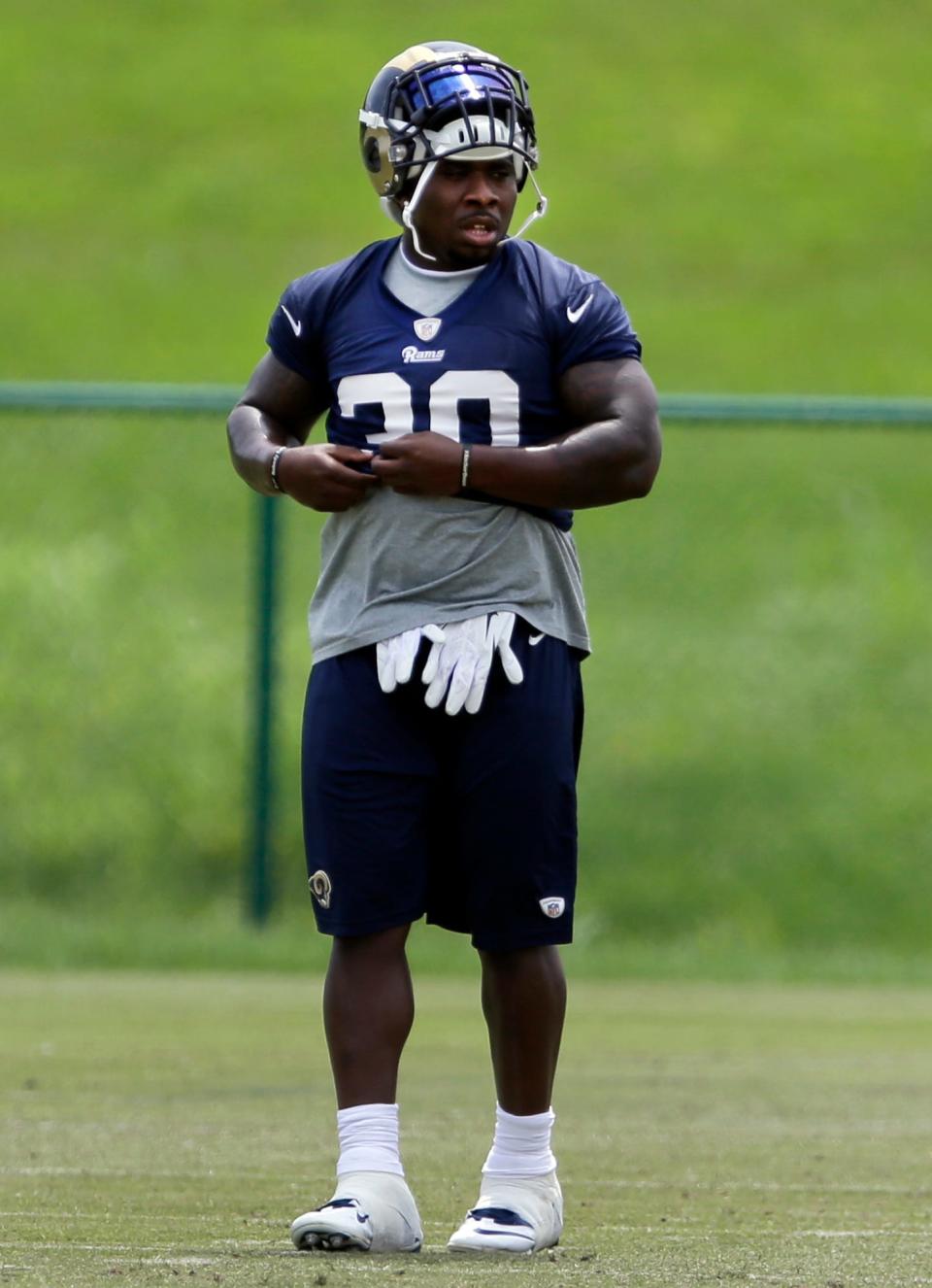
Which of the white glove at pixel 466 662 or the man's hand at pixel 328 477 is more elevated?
the man's hand at pixel 328 477

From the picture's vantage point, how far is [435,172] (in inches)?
152

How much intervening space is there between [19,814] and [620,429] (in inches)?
223

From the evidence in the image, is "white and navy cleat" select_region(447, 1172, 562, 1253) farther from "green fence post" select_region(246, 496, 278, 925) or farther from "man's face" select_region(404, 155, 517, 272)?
"green fence post" select_region(246, 496, 278, 925)

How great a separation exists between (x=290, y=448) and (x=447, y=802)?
608mm

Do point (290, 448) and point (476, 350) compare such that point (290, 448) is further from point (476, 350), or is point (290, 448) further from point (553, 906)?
Answer: point (553, 906)

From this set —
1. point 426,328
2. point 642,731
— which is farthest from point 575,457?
point 642,731

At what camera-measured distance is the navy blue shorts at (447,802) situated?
373 centimetres

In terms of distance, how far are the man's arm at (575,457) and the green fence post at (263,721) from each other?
5126 millimetres

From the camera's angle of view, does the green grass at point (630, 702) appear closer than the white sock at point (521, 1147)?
No

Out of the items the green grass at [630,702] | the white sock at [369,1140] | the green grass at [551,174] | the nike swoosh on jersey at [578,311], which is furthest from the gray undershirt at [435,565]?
the green grass at [551,174]

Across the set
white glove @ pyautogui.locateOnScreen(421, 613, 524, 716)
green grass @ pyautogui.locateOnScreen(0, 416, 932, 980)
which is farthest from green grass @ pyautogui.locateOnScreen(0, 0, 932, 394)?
white glove @ pyautogui.locateOnScreen(421, 613, 524, 716)

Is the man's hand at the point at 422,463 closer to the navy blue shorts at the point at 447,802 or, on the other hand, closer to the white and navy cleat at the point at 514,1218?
the navy blue shorts at the point at 447,802

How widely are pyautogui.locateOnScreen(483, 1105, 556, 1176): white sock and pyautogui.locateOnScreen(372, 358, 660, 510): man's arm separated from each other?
95 centimetres

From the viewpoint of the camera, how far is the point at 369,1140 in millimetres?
3670
